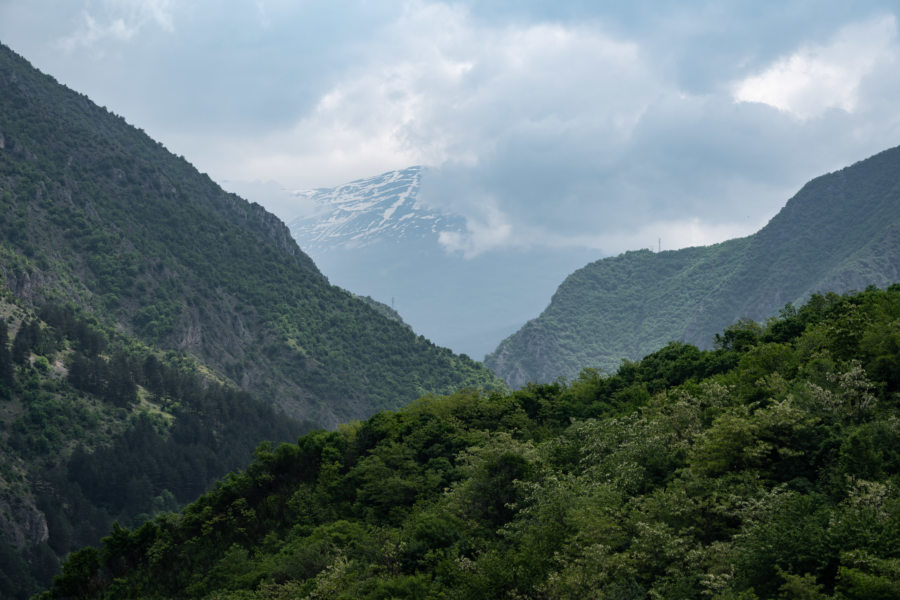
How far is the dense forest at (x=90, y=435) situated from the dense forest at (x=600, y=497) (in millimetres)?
33603

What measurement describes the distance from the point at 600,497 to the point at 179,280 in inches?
5787

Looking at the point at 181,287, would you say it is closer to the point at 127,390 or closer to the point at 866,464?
the point at 127,390

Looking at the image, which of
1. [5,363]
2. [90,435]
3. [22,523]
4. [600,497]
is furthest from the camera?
[90,435]

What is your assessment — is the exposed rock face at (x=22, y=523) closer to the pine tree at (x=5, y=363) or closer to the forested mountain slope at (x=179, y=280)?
the pine tree at (x=5, y=363)

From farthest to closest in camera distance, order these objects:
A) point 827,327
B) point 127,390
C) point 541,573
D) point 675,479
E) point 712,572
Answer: point 127,390
point 827,327
point 675,479
point 541,573
point 712,572

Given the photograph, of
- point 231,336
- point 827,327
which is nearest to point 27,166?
point 231,336

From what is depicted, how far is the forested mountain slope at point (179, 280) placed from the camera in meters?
157

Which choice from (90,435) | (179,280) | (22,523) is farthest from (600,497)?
(179,280)

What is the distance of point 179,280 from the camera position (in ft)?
562

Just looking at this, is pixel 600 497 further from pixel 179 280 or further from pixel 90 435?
pixel 179 280

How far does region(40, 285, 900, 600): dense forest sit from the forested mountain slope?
91556mm

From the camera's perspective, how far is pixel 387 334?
19038 centimetres

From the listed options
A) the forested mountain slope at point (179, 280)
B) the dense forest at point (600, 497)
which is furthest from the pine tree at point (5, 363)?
the dense forest at point (600, 497)

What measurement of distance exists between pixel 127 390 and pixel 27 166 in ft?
201
